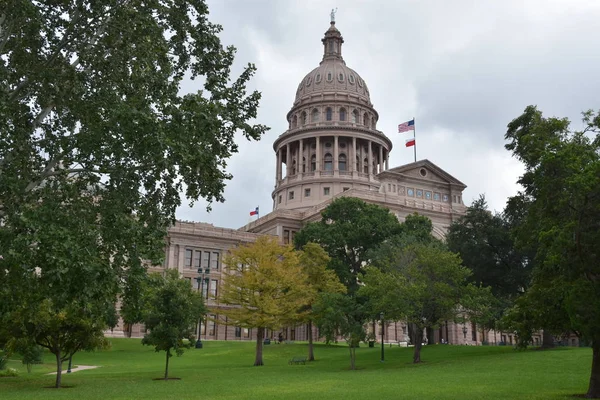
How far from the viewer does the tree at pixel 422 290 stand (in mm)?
39500

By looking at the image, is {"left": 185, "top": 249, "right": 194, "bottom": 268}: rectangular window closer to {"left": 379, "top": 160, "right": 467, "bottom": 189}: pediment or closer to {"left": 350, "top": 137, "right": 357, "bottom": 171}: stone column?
{"left": 379, "top": 160, "right": 467, "bottom": 189}: pediment

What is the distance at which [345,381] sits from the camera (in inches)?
1127

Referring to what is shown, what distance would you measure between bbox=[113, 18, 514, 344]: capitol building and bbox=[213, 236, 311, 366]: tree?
24794 millimetres

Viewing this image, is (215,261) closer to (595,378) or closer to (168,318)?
(168,318)

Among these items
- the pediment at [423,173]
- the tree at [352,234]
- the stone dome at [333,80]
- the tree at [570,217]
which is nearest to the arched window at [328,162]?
the stone dome at [333,80]

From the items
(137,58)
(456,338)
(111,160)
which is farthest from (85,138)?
(456,338)

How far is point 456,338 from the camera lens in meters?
74.3

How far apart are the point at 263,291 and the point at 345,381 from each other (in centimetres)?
1768

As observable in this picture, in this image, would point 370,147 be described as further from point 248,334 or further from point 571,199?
point 571,199

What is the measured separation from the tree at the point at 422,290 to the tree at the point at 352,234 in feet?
55.3

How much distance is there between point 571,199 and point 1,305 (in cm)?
1850

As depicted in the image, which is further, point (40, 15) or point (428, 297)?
point (428, 297)

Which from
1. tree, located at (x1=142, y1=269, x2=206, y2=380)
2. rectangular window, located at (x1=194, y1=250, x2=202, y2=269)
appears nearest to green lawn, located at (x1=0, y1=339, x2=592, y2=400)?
tree, located at (x1=142, y1=269, x2=206, y2=380)

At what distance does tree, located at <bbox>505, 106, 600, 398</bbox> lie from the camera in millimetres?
18828
